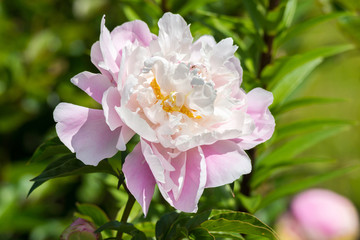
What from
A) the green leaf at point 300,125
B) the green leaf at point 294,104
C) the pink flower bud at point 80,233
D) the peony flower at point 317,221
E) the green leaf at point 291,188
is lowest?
the peony flower at point 317,221

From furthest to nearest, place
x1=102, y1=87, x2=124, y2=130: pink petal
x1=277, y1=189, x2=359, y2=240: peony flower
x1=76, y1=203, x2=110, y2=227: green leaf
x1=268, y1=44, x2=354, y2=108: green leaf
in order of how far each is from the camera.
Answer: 1. x1=277, y1=189, x2=359, y2=240: peony flower
2. x1=268, y1=44, x2=354, y2=108: green leaf
3. x1=76, y1=203, x2=110, y2=227: green leaf
4. x1=102, y1=87, x2=124, y2=130: pink petal

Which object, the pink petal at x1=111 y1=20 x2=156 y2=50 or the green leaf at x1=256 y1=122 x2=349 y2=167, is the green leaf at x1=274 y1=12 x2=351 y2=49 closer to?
the green leaf at x1=256 y1=122 x2=349 y2=167

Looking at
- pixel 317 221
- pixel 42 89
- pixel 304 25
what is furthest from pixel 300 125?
pixel 42 89

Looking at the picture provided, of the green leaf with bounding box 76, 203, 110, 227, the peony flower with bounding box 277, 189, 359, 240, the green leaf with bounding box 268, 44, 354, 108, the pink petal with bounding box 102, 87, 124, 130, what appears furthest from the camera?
the peony flower with bounding box 277, 189, 359, 240

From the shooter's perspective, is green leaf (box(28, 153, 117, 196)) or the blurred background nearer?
green leaf (box(28, 153, 117, 196))

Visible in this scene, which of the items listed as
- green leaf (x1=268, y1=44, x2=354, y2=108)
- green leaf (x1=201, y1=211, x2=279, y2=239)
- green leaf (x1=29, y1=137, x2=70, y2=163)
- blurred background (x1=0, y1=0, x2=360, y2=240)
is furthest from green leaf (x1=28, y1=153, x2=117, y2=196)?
blurred background (x1=0, y1=0, x2=360, y2=240)

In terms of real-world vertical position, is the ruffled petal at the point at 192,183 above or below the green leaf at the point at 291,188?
above

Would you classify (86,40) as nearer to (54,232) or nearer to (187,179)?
(54,232)

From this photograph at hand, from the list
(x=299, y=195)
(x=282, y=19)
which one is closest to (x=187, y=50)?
(x=282, y=19)

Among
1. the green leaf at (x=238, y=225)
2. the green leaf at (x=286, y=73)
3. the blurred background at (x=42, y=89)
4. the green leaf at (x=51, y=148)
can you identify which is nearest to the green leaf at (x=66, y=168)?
the green leaf at (x=51, y=148)

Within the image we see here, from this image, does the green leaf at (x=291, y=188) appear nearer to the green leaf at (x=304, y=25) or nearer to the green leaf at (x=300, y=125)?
the green leaf at (x=300, y=125)
